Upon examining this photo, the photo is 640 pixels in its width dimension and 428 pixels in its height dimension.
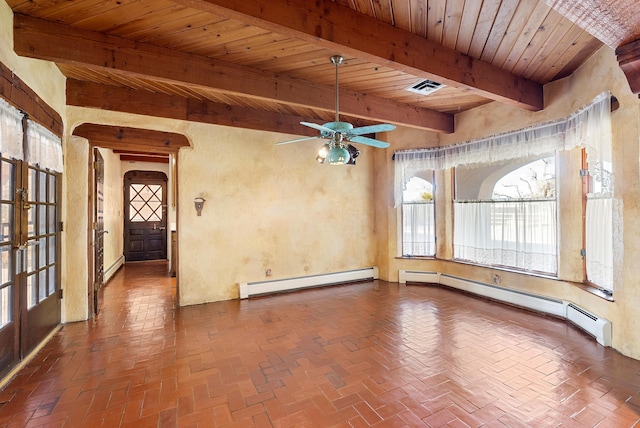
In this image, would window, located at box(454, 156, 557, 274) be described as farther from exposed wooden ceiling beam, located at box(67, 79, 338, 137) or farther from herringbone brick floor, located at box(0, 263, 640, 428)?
exposed wooden ceiling beam, located at box(67, 79, 338, 137)

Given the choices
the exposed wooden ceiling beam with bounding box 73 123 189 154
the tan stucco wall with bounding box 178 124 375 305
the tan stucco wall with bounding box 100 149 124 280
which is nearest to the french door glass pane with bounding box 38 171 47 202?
the exposed wooden ceiling beam with bounding box 73 123 189 154

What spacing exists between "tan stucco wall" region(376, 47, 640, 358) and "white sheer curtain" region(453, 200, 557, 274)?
159mm

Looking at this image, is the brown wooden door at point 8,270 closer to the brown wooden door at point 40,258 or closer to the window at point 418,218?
the brown wooden door at point 40,258

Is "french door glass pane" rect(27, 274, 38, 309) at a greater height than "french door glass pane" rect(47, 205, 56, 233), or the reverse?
"french door glass pane" rect(47, 205, 56, 233)

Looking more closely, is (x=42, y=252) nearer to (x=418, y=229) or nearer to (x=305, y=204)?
(x=305, y=204)

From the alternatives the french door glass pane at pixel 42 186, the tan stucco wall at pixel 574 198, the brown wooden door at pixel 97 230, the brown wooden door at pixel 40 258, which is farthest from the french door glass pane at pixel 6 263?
the tan stucco wall at pixel 574 198

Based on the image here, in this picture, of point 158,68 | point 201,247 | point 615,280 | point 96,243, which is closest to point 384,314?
point 615,280

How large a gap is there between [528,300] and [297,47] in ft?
13.5

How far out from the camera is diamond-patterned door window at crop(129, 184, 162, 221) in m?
7.99

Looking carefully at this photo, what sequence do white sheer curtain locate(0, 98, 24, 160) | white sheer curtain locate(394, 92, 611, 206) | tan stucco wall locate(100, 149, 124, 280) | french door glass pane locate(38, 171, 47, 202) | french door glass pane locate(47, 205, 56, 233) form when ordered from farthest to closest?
tan stucco wall locate(100, 149, 124, 280) < french door glass pane locate(47, 205, 56, 233) < french door glass pane locate(38, 171, 47, 202) < white sheer curtain locate(394, 92, 611, 206) < white sheer curtain locate(0, 98, 24, 160)

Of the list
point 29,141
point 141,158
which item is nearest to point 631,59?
point 29,141

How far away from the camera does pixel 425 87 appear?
361cm

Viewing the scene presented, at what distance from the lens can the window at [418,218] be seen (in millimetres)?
5117

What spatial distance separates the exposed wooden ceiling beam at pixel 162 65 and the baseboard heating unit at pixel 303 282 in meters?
2.74
